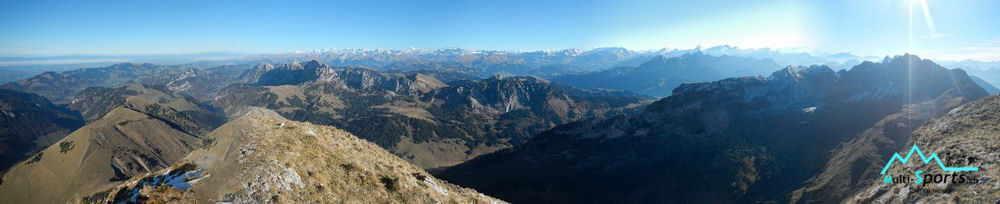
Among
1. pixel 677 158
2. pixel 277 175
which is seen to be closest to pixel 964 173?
pixel 277 175

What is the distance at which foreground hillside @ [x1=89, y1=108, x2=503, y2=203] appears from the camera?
66.0 ft

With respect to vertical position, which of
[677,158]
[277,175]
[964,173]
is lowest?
[677,158]

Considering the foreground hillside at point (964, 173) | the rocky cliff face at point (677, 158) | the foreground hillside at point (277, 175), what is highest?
the foreground hillside at point (277, 175)

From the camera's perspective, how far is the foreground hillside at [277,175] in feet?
66.0

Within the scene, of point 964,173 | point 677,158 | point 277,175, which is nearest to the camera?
point 277,175

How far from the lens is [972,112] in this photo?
8556 cm

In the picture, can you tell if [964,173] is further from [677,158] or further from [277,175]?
[677,158]

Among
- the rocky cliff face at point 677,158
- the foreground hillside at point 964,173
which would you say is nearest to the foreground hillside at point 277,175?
the foreground hillside at point 964,173

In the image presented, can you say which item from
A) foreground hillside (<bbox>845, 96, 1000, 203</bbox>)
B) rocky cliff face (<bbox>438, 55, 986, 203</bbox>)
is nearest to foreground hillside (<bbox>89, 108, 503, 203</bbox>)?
foreground hillside (<bbox>845, 96, 1000, 203</bbox>)

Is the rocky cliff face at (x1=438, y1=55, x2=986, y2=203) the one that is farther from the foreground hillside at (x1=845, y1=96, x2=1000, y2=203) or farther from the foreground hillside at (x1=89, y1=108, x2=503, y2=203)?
the foreground hillside at (x1=89, y1=108, x2=503, y2=203)

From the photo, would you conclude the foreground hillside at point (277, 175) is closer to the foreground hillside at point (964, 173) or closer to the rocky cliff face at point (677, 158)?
the foreground hillside at point (964, 173)

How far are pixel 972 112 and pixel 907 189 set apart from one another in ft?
244

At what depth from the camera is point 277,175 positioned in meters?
22.4

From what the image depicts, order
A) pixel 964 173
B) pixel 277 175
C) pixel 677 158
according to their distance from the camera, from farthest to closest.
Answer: pixel 677 158 → pixel 964 173 → pixel 277 175
